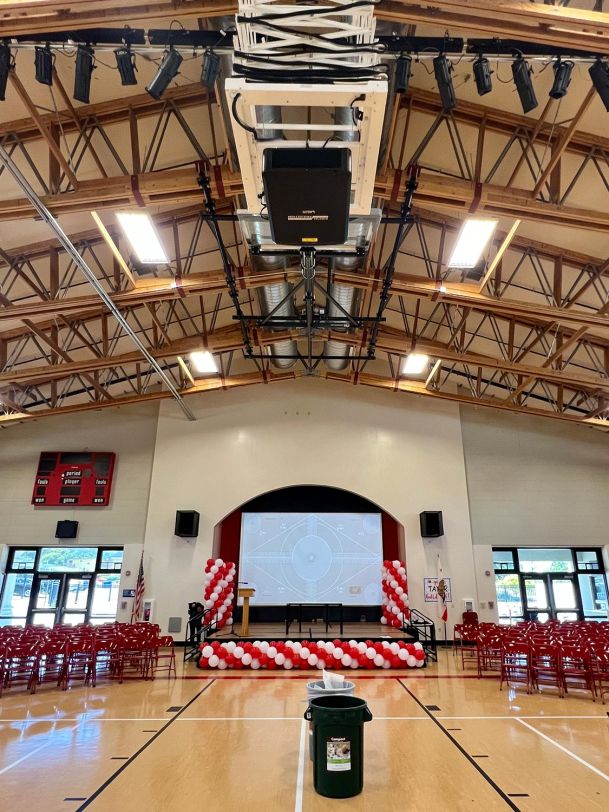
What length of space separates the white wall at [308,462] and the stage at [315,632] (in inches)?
62.5

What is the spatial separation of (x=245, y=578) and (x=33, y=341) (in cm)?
790

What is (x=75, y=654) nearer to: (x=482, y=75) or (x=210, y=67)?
(x=210, y=67)

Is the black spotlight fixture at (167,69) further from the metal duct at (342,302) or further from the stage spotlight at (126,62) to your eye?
the metal duct at (342,302)

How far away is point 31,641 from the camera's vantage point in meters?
7.70

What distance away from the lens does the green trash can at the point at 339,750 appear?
3.74 meters

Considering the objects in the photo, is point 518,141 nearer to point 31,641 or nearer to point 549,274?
point 549,274

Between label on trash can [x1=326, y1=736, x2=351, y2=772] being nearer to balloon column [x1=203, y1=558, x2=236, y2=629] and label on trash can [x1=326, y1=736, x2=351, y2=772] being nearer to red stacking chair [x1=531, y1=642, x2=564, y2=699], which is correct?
red stacking chair [x1=531, y1=642, x2=564, y2=699]

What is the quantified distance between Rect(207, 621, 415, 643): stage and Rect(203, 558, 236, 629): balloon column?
0.36 metres

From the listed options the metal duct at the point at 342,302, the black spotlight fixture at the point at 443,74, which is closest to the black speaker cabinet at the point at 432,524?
the metal duct at the point at 342,302

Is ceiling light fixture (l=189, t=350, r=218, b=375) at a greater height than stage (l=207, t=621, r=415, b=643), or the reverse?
ceiling light fixture (l=189, t=350, r=218, b=375)

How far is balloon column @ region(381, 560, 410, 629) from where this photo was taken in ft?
40.9

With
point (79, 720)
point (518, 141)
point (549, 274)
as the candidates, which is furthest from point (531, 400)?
point (79, 720)

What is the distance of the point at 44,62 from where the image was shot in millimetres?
4438

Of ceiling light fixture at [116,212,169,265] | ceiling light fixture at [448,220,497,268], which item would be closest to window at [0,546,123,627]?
ceiling light fixture at [116,212,169,265]
